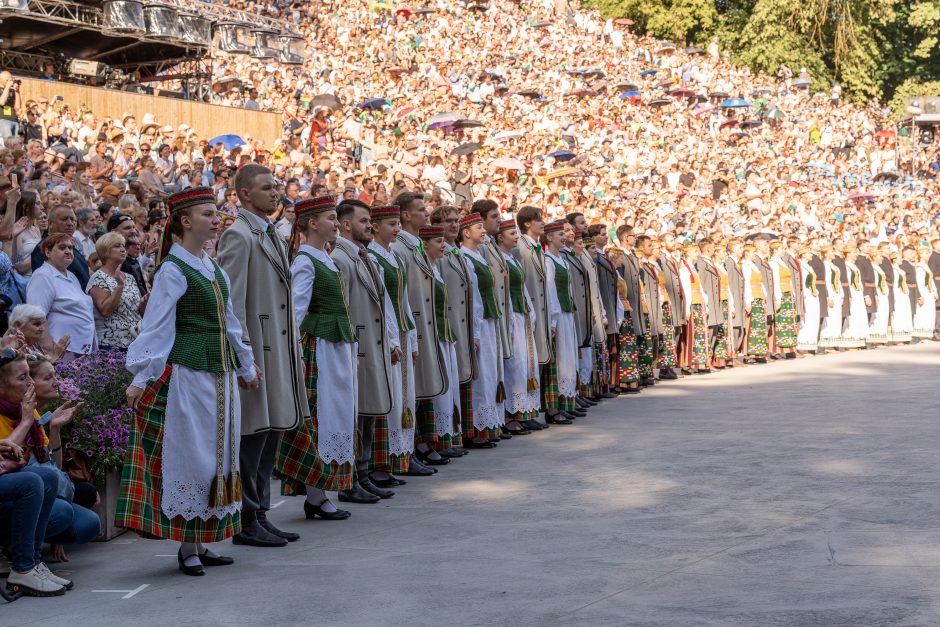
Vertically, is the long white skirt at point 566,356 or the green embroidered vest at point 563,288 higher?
the green embroidered vest at point 563,288

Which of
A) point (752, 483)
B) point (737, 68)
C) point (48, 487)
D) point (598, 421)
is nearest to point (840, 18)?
point (737, 68)

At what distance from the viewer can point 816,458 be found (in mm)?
9445

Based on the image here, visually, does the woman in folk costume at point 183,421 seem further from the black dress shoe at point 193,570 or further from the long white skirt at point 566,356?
the long white skirt at point 566,356

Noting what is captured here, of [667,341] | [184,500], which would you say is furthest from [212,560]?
[667,341]

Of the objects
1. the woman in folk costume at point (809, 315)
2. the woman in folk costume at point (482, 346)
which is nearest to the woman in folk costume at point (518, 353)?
the woman in folk costume at point (482, 346)

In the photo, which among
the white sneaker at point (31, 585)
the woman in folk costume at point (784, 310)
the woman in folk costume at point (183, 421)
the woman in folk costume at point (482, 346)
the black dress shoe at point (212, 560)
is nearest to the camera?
the white sneaker at point (31, 585)

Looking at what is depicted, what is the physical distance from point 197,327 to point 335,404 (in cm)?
166

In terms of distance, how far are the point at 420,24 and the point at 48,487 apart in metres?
30.6

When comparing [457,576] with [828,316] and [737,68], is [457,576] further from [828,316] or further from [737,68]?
[737,68]

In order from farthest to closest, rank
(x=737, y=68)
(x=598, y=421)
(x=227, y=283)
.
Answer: (x=737, y=68) < (x=598, y=421) < (x=227, y=283)

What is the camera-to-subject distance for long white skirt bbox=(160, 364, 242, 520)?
6121 millimetres

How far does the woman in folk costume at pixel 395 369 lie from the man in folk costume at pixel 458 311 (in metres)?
1.04

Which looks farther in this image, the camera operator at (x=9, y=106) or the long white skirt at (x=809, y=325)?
the long white skirt at (x=809, y=325)

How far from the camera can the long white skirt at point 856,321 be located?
73.7ft
